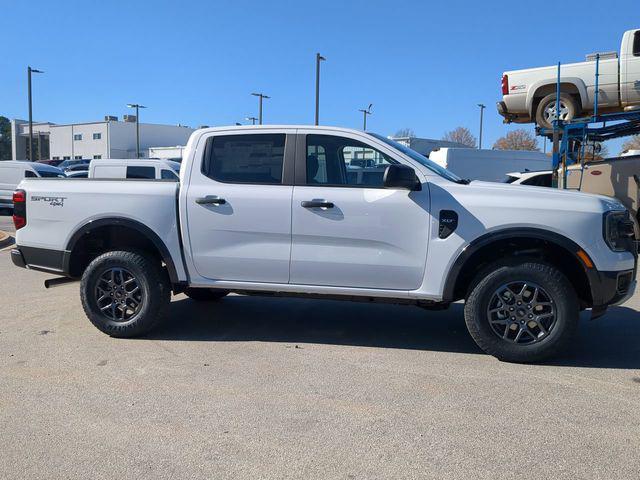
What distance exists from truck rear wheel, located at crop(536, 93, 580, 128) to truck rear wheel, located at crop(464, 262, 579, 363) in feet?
31.8

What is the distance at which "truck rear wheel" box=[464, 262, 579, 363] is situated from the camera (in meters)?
4.71

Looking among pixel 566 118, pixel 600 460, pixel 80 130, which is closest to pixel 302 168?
pixel 600 460

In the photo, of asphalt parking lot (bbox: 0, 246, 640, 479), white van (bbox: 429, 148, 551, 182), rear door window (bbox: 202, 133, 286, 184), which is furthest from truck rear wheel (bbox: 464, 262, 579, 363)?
white van (bbox: 429, 148, 551, 182)

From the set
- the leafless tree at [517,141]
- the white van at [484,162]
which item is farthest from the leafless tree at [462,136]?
the white van at [484,162]

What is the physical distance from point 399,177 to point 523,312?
150 cm

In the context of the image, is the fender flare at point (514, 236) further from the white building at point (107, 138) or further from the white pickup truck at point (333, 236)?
the white building at point (107, 138)

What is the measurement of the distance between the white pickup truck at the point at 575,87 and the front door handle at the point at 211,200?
10505 mm

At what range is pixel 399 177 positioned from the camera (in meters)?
4.73

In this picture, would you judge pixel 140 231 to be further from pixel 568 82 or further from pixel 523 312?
pixel 568 82

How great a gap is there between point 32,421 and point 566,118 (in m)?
12.9

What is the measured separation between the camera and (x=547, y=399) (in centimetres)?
411

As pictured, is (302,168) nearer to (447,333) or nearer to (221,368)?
(221,368)

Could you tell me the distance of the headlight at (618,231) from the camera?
4.66m

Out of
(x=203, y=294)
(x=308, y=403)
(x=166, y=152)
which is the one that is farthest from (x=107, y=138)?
(x=308, y=403)
